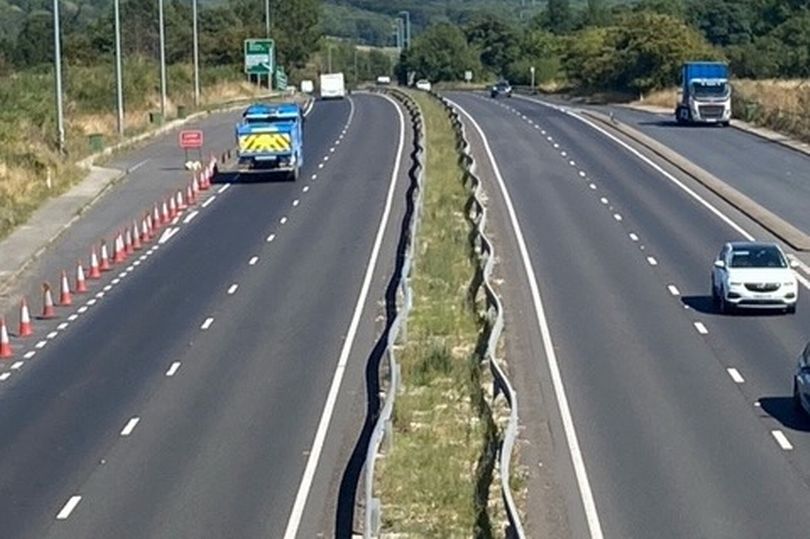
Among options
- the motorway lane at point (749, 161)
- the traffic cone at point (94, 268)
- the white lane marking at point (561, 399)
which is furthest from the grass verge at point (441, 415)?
the motorway lane at point (749, 161)

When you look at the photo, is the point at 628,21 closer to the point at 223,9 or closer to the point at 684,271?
the point at 223,9

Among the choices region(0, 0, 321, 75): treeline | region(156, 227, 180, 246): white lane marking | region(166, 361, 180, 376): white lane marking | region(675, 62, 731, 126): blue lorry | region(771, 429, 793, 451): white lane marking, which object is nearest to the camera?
region(771, 429, 793, 451): white lane marking

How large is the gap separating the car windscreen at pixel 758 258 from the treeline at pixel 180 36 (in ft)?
325

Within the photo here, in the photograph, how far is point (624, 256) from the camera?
1740 inches

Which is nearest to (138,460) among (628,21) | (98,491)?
(98,491)

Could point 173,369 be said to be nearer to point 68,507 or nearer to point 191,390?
point 191,390

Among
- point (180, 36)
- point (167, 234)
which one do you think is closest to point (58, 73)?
point (167, 234)

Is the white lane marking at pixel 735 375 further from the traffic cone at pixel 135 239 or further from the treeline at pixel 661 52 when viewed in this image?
the treeline at pixel 661 52

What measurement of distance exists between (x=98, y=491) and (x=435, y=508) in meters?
4.46

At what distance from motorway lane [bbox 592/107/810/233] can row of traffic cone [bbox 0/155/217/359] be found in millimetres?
17128

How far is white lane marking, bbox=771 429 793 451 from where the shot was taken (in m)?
25.0

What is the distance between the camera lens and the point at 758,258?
3719 centimetres

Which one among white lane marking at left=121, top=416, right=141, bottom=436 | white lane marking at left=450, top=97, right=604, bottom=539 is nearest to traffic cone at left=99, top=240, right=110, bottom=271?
white lane marking at left=450, top=97, right=604, bottom=539

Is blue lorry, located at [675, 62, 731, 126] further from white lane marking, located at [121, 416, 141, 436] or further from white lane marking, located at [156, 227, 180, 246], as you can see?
white lane marking, located at [121, 416, 141, 436]
